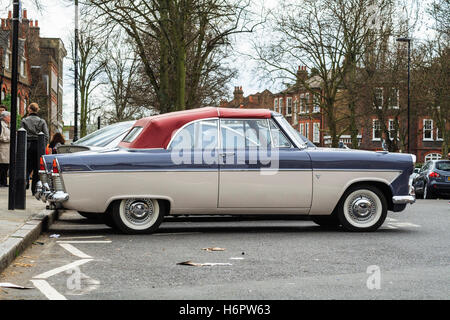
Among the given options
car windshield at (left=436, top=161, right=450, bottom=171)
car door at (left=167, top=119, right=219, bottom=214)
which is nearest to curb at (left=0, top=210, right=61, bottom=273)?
car door at (left=167, top=119, right=219, bottom=214)

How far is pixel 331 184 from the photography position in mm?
10508

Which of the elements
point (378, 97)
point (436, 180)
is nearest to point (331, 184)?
point (436, 180)

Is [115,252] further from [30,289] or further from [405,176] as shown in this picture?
[405,176]

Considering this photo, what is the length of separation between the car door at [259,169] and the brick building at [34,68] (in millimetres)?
31052

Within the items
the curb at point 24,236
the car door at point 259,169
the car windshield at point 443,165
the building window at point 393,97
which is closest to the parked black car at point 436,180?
the car windshield at point 443,165

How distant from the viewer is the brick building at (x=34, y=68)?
178 feet

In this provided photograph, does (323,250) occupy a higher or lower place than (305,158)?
lower

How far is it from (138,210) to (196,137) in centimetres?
126

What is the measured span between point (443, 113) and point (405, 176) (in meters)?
34.5

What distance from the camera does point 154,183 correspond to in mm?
10031

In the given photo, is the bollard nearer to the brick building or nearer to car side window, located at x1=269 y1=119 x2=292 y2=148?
car side window, located at x1=269 y1=119 x2=292 y2=148

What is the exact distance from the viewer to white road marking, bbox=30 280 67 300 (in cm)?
562

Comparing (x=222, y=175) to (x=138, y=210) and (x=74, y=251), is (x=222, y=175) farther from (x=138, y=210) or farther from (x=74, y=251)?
(x=74, y=251)
